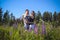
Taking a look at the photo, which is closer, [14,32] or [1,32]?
[14,32]

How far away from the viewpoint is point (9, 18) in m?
6.27

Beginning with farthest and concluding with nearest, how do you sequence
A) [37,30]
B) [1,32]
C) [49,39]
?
[1,32] → [49,39] → [37,30]

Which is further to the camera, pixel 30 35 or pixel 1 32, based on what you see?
pixel 1 32

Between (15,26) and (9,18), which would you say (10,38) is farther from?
(9,18)

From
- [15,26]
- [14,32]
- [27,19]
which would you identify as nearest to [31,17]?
[27,19]

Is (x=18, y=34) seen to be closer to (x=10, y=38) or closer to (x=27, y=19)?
(x=10, y=38)

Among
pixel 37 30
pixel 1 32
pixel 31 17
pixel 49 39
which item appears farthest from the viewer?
pixel 31 17

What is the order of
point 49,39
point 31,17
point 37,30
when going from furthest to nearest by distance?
point 31,17
point 49,39
point 37,30

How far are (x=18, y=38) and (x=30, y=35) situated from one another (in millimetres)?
274

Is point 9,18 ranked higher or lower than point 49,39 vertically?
higher

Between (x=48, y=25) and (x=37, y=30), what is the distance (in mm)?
616

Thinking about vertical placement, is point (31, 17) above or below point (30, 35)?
above

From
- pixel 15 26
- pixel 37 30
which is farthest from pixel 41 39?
pixel 15 26

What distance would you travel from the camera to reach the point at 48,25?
476 cm
